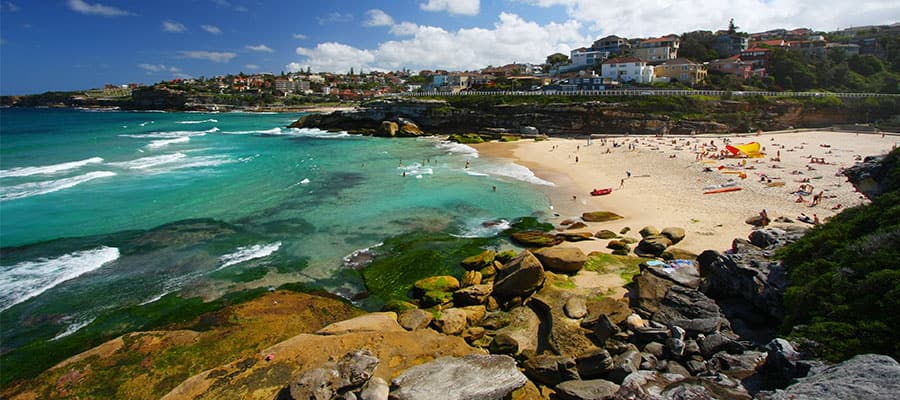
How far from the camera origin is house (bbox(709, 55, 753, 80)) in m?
70.4

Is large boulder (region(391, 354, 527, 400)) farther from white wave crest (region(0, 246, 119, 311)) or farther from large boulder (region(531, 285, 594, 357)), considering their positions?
white wave crest (region(0, 246, 119, 311))

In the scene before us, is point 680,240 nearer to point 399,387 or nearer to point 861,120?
point 399,387

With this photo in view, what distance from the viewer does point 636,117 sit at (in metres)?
54.7

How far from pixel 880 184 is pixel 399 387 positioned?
1590cm

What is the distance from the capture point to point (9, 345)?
39.4ft

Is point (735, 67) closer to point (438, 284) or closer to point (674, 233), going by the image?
point (674, 233)

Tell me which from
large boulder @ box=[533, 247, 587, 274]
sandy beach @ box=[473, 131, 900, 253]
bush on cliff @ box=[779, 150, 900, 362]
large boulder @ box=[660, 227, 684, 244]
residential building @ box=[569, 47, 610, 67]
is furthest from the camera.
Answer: residential building @ box=[569, 47, 610, 67]

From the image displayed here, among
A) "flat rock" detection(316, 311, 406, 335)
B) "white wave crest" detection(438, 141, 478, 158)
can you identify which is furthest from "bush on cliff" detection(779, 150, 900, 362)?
"white wave crest" detection(438, 141, 478, 158)

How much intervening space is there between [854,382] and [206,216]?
86.3 ft

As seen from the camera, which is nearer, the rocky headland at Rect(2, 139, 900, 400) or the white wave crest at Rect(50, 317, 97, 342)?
the rocky headland at Rect(2, 139, 900, 400)

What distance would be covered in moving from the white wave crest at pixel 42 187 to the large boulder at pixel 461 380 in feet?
111

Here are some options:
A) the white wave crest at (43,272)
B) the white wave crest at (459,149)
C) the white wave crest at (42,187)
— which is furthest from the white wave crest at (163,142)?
the white wave crest at (43,272)

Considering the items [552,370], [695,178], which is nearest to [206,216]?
[552,370]

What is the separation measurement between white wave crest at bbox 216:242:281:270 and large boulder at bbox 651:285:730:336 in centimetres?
1538
